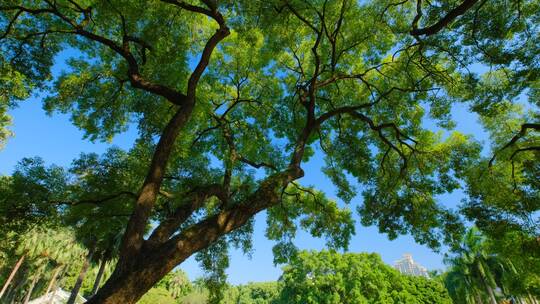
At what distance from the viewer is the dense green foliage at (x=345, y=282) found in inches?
1097

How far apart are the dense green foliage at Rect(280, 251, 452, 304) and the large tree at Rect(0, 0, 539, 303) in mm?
18486

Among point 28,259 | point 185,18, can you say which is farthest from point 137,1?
point 28,259

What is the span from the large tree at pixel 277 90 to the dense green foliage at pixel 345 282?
18.5 m

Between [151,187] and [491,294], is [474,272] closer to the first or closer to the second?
[491,294]

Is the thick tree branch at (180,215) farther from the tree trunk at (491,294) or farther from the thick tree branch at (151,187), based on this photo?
the tree trunk at (491,294)

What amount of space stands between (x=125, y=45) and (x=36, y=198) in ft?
16.4

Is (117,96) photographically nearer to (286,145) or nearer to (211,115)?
(211,115)

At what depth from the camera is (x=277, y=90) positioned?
426 inches

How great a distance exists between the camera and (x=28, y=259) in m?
37.5

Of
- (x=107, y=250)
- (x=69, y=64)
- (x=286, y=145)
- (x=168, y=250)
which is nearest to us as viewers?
(x=168, y=250)

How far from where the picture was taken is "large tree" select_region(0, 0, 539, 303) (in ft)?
23.9

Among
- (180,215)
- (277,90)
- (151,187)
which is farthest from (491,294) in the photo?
(151,187)

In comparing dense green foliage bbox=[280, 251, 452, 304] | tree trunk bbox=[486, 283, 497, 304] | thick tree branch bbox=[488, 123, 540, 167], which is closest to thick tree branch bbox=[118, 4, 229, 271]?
thick tree branch bbox=[488, 123, 540, 167]

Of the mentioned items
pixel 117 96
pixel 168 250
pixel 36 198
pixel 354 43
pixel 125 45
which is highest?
pixel 354 43
